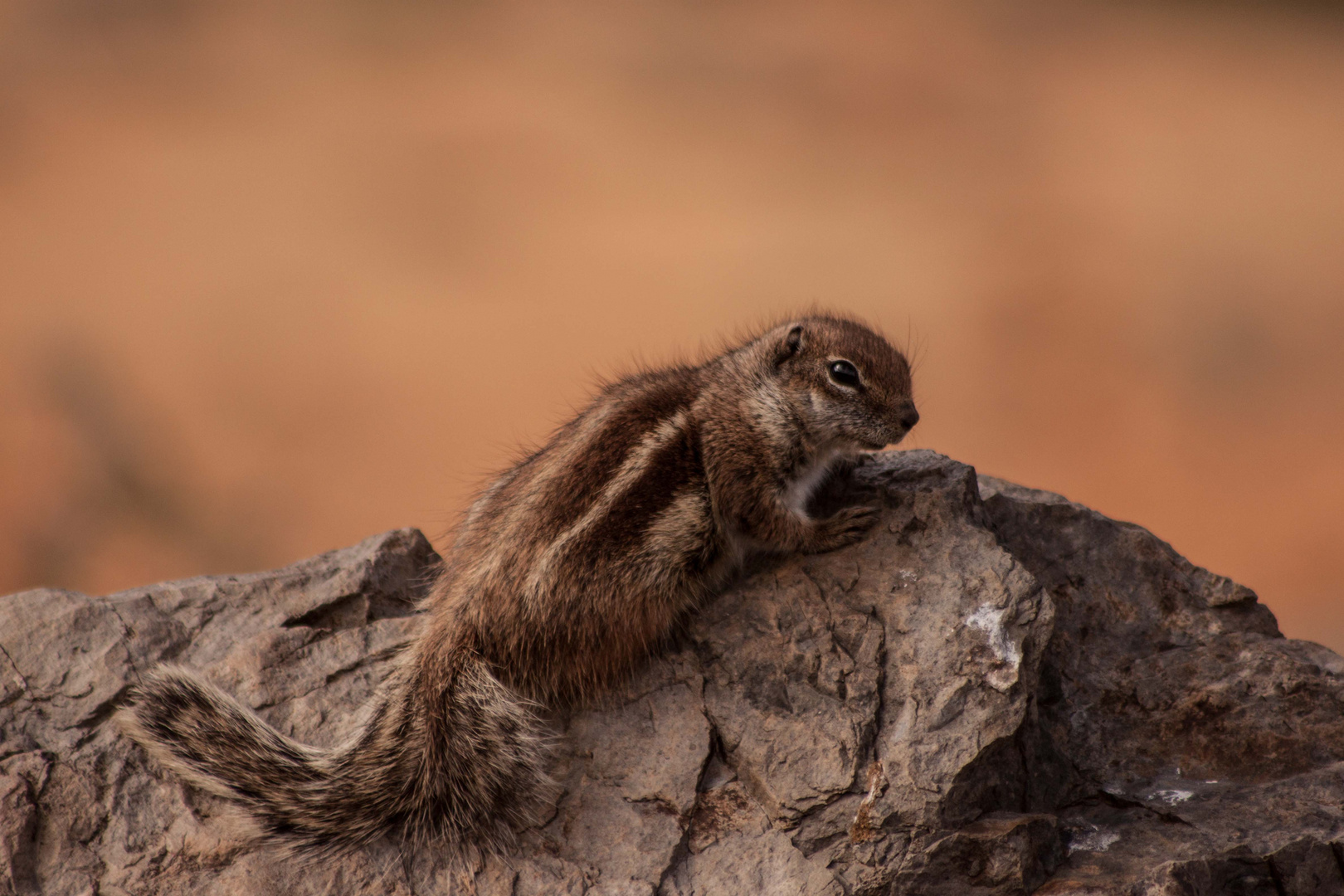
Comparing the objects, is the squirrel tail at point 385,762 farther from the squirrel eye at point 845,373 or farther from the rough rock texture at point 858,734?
the squirrel eye at point 845,373

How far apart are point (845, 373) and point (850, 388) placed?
0.07m

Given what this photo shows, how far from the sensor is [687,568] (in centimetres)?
427

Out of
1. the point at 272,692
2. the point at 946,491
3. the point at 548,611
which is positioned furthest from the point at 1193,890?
the point at 272,692

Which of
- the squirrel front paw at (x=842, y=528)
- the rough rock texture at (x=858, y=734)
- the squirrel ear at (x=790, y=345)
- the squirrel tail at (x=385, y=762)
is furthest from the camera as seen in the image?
the squirrel ear at (x=790, y=345)

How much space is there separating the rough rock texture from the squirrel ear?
63 cm

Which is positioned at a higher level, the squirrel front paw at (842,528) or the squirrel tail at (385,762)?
the squirrel front paw at (842,528)

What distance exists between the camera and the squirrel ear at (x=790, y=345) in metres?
4.63

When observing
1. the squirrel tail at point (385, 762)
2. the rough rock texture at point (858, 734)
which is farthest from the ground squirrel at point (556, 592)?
the rough rock texture at point (858, 734)

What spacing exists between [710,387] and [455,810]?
193cm

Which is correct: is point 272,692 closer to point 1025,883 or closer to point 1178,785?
point 1025,883

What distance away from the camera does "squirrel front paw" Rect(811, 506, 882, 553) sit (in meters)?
4.39

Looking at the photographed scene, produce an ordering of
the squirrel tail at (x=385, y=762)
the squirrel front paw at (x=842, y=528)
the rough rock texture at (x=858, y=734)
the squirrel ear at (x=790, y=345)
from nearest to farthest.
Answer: the rough rock texture at (x=858, y=734), the squirrel tail at (x=385, y=762), the squirrel front paw at (x=842, y=528), the squirrel ear at (x=790, y=345)

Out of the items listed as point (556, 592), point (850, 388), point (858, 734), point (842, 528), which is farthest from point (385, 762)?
point (850, 388)

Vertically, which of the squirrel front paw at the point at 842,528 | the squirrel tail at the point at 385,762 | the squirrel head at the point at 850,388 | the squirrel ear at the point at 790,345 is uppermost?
the squirrel ear at the point at 790,345
